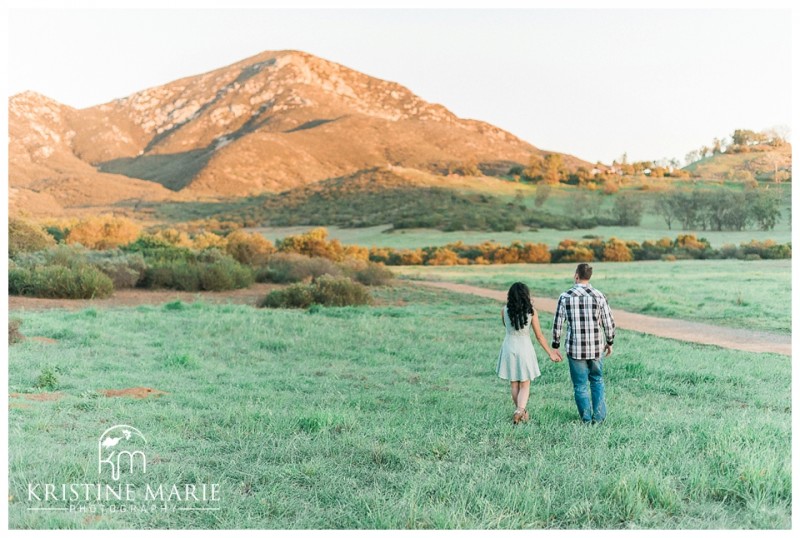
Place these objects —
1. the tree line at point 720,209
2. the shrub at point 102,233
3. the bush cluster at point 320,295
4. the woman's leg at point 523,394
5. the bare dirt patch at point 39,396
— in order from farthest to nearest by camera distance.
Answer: the tree line at point 720,209 < the shrub at point 102,233 < the bush cluster at point 320,295 < the bare dirt patch at point 39,396 < the woman's leg at point 523,394

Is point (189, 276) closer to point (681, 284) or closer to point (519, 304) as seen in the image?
point (681, 284)

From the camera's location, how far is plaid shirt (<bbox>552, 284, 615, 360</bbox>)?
6238 mm

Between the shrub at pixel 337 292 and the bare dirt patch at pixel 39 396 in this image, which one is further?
the shrub at pixel 337 292

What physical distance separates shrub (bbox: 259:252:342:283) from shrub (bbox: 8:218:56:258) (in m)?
7.04

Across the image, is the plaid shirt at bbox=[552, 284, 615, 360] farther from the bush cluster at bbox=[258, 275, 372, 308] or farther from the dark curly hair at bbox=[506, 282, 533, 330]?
the bush cluster at bbox=[258, 275, 372, 308]

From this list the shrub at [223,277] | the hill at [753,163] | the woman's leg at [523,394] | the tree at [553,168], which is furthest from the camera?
Result: the tree at [553,168]

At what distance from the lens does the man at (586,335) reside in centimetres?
624

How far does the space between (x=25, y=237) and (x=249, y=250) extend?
7177 millimetres

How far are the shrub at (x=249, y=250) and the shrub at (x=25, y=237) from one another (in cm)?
593

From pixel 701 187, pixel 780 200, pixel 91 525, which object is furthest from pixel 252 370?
pixel 701 187

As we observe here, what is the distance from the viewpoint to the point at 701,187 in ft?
139

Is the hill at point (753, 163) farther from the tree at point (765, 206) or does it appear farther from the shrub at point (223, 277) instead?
the shrub at point (223, 277)

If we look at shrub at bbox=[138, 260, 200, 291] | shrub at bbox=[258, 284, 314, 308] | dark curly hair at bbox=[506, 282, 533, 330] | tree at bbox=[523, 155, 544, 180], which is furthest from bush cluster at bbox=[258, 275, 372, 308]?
tree at bbox=[523, 155, 544, 180]

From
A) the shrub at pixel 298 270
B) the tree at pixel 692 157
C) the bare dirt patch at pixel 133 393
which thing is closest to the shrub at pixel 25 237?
the shrub at pixel 298 270
